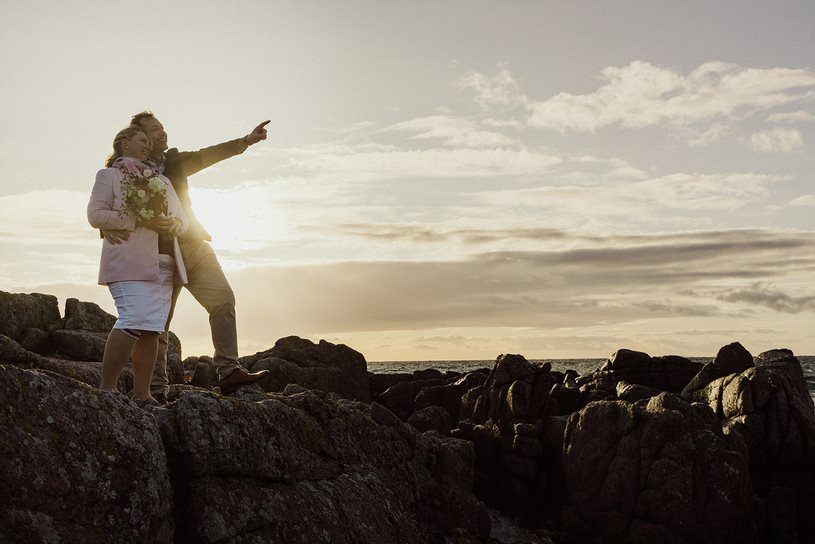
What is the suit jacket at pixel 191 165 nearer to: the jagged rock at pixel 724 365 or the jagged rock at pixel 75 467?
the jagged rock at pixel 75 467

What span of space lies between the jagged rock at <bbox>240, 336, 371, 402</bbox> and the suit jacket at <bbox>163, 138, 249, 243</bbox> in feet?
51.4

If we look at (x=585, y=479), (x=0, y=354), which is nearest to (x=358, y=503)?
(x=0, y=354)

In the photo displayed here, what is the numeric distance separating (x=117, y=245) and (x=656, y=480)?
11.3 metres

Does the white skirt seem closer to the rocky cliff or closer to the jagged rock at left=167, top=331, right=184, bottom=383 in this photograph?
the rocky cliff

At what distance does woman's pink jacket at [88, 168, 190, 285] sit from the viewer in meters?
8.19

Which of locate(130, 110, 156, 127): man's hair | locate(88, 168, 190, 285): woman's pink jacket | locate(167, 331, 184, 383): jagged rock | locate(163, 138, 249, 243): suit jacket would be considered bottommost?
locate(167, 331, 184, 383): jagged rock

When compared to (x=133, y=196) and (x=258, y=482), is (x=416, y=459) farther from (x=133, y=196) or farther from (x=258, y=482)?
(x=133, y=196)

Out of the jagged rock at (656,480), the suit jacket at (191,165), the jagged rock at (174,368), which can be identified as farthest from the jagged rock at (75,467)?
the jagged rock at (656,480)

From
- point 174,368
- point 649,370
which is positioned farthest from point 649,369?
point 174,368

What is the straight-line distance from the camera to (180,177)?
9.76 metres

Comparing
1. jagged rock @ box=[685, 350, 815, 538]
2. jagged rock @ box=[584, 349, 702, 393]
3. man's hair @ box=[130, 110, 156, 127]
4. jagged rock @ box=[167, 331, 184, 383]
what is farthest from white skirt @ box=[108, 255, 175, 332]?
jagged rock @ box=[584, 349, 702, 393]

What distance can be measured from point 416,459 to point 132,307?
3.84 metres

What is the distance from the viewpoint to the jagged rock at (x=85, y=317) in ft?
62.0

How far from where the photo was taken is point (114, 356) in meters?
7.96
